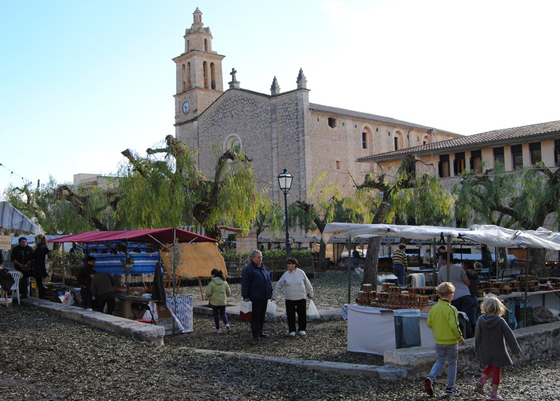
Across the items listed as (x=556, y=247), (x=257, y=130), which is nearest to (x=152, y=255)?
(x=556, y=247)

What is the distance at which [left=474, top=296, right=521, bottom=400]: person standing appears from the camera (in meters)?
6.39

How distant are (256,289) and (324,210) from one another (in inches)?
842

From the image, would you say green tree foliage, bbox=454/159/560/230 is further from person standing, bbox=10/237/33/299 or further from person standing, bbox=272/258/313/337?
person standing, bbox=10/237/33/299

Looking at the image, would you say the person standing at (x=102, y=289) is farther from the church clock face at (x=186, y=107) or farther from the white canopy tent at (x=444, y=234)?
the church clock face at (x=186, y=107)

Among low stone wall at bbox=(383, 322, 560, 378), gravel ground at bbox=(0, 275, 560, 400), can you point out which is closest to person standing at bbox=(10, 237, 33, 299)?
gravel ground at bbox=(0, 275, 560, 400)

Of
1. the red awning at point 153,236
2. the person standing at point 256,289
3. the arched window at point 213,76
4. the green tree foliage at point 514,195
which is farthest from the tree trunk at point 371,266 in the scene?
the arched window at point 213,76

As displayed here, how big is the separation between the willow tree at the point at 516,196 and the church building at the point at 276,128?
15878 mm

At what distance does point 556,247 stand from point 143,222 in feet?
48.7

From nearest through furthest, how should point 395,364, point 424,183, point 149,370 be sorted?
point 149,370, point 395,364, point 424,183

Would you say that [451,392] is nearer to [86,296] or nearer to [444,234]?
[444,234]

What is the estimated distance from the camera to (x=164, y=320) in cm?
1074

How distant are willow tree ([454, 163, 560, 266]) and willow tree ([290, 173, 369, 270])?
189 inches

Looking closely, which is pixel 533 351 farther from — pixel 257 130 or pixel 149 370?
pixel 257 130

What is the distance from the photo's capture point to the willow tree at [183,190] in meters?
20.5
